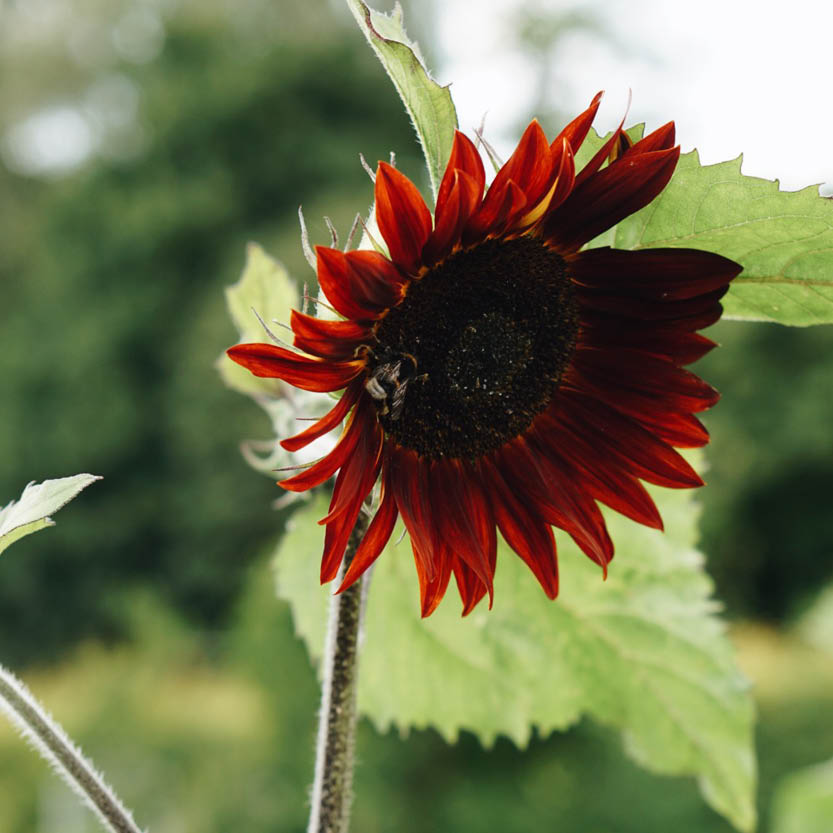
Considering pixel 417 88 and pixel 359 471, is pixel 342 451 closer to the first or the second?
pixel 359 471

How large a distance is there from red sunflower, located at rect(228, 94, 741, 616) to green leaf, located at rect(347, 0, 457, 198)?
3 centimetres

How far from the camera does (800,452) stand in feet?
16.2

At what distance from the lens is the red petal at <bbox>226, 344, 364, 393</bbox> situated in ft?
1.08

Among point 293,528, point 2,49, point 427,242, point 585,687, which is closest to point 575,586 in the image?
point 585,687

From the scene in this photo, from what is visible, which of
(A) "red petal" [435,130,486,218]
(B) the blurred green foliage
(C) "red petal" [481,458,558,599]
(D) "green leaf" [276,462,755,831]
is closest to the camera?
(A) "red petal" [435,130,486,218]

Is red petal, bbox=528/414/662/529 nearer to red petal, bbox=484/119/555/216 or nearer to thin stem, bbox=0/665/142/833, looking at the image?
red petal, bbox=484/119/555/216

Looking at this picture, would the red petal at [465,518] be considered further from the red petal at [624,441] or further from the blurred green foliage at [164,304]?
the blurred green foliage at [164,304]

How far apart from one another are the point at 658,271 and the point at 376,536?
151 millimetres

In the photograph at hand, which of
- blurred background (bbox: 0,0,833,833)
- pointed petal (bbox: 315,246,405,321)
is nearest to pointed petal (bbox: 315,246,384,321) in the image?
pointed petal (bbox: 315,246,405,321)

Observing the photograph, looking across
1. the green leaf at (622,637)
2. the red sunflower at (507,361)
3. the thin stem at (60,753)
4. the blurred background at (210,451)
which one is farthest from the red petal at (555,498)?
the blurred background at (210,451)

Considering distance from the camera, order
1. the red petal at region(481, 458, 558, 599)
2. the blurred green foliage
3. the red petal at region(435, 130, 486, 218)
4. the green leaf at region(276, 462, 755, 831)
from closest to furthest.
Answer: the red petal at region(435, 130, 486, 218), the red petal at region(481, 458, 558, 599), the green leaf at region(276, 462, 755, 831), the blurred green foliage

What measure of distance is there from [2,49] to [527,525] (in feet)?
27.3

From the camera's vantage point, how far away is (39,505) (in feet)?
1.05

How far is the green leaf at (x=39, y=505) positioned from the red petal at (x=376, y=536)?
0.31ft
